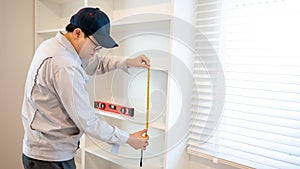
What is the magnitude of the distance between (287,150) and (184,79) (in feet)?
1.95

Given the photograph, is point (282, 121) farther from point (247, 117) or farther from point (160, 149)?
point (160, 149)

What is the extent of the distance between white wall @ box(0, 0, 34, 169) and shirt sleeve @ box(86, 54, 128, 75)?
108cm

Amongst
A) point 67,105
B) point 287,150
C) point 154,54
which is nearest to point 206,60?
point 154,54

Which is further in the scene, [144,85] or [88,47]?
[144,85]

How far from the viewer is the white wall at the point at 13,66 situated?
6.15 feet

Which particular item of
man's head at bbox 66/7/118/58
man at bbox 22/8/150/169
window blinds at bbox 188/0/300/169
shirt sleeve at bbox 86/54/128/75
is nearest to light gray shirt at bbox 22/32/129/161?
man at bbox 22/8/150/169

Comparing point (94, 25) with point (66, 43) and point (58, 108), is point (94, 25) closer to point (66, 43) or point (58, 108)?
point (66, 43)

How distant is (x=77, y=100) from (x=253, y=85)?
83 cm

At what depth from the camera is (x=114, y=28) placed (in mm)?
1430

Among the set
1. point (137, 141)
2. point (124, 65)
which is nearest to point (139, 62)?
point (124, 65)

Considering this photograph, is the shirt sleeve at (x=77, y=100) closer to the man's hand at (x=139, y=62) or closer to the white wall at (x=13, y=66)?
the man's hand at (x=139, y=62)

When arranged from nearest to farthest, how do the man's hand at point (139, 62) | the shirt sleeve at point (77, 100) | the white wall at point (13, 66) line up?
the shirt sleeve at point (77, 100)
the man's hand at point (139, 62)
the white wall at point (13, 66)

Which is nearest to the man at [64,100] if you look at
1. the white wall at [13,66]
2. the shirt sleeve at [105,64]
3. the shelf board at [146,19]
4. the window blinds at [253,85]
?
the shirt sleeve at [105,64]

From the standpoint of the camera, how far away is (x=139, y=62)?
3.73 feet
